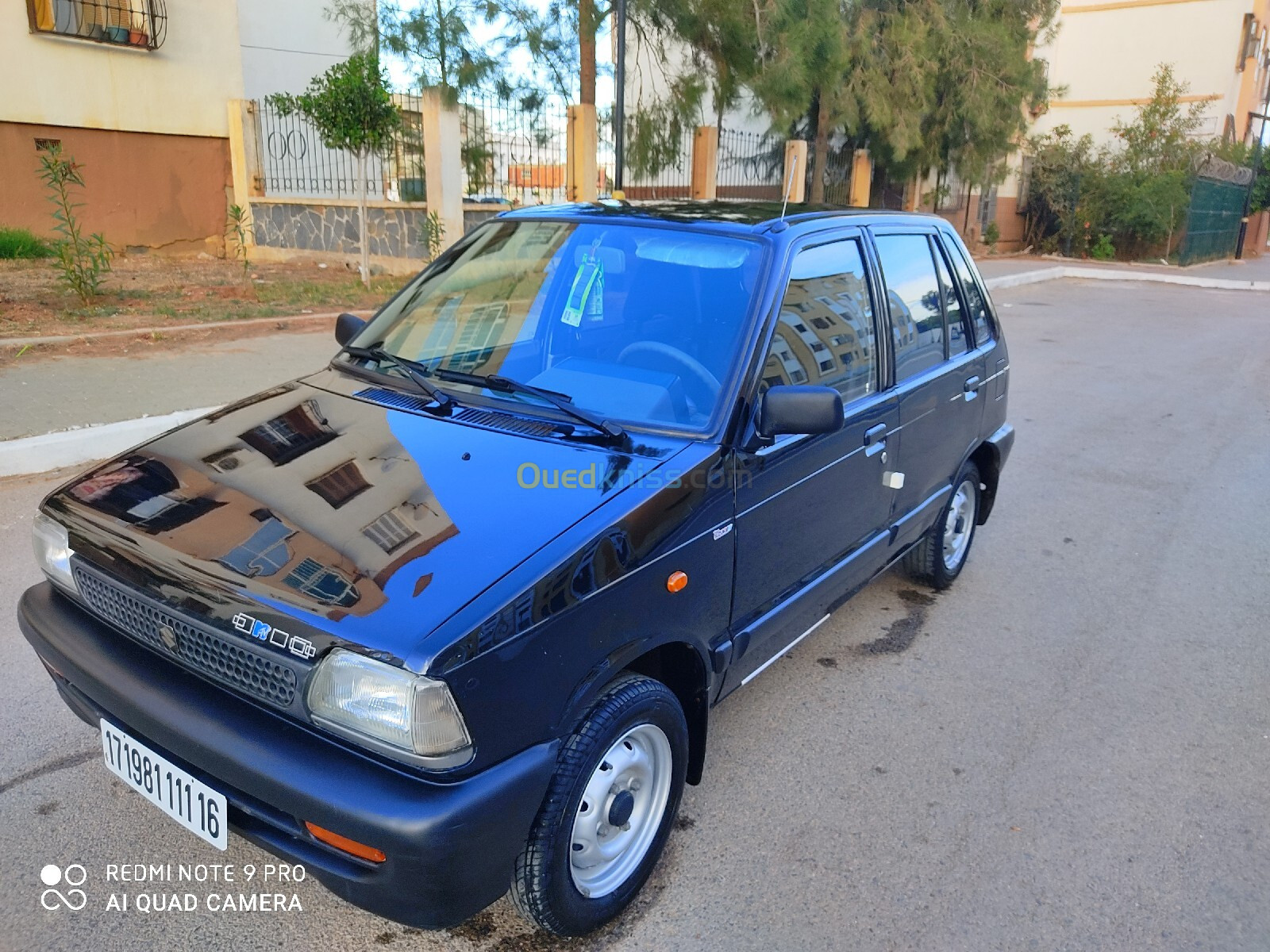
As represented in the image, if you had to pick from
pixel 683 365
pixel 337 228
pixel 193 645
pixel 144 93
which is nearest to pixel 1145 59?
pixel 337 228

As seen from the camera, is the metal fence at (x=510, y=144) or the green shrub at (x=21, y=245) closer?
the green shrub at (x=21, y=245)

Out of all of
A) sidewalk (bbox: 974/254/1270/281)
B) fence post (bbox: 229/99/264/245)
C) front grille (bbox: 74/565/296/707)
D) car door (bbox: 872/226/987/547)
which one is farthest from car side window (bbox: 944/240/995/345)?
sidewalk (bbox: 974/254/1270/281)

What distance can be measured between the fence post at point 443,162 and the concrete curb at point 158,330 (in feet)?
9.46

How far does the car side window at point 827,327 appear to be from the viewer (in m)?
3.11

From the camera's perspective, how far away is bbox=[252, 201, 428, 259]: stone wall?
1386 centimetres

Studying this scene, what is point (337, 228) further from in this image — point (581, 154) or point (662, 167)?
point (662, 167)

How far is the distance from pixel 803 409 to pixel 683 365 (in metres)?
0.43

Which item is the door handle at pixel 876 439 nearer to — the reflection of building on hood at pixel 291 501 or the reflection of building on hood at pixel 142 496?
the reflection of building on hood at pixel 291 501

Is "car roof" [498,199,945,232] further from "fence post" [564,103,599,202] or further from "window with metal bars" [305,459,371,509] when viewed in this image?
"fence post" [564,103,599,202]

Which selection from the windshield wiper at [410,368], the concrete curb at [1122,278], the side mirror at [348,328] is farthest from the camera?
the concrete curb at [1122,278]

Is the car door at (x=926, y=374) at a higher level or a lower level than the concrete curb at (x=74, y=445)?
higher

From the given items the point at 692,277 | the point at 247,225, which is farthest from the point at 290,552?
the point at 247,225

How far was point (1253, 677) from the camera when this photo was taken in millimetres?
4086

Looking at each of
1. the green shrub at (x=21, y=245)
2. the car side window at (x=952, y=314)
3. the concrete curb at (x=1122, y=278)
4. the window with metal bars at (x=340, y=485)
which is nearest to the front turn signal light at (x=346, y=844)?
the window with metal bars at (x=340, y=485)
